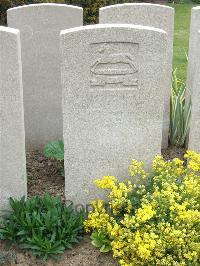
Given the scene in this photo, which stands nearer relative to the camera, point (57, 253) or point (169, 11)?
point (57, 253)

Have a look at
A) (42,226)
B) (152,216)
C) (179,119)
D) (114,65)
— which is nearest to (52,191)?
(42,226)

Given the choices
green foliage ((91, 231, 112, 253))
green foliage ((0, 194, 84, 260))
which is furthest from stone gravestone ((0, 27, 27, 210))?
green foliage ((91, 231, 112, 253))

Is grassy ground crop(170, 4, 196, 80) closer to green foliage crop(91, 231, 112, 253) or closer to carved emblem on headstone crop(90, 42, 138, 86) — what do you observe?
carved emblem on headstone crop(90, 42, 138, 86)

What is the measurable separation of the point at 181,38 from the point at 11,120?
787 centimetres

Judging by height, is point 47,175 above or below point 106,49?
below

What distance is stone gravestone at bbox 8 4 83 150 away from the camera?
5.24 m

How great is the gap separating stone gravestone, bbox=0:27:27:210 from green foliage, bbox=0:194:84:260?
5.1 inches

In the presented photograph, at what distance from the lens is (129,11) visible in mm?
4941

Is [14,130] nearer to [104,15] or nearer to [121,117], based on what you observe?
[121,117]

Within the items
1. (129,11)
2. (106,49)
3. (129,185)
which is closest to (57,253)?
(129,185)

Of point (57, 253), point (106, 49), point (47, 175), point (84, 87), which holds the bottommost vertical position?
point (57, 253)

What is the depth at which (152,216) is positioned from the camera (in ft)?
12.2

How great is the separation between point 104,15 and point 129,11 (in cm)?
25

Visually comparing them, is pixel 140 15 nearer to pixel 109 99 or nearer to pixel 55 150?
pixel 109 99
